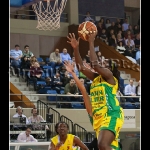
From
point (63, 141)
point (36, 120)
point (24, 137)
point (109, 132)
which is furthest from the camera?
point (36, 120)

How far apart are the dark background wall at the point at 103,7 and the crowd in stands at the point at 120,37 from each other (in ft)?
2.47

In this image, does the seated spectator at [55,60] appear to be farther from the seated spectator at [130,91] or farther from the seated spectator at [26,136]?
the seated spectator at [26,136]

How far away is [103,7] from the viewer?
21.8 m

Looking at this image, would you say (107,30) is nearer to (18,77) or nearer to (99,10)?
(99,10)

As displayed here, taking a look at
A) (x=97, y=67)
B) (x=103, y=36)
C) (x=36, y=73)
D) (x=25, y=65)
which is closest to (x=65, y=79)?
(x=36, y=73)

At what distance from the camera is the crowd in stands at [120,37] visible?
62.8ft

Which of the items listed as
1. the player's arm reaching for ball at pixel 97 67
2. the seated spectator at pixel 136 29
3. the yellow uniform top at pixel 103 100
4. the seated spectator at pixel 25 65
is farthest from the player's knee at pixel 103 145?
the seated spectator at pixel 136 29

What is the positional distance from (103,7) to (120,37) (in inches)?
110

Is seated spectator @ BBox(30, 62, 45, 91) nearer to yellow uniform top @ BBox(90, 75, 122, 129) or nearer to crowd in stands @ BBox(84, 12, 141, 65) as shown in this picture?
crowd in stands @ BBox(84, 12, 141, 65)

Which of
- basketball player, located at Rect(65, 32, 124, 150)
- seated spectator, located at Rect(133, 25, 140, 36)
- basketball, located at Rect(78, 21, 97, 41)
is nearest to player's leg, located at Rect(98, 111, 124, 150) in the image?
basketball player, located at Rect(65, 32, 124, 150)

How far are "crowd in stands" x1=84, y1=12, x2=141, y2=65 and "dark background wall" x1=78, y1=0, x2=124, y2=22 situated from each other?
75cm

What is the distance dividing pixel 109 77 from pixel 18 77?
9915 millimetres

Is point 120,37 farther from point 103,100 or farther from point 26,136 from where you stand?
point 103,100
